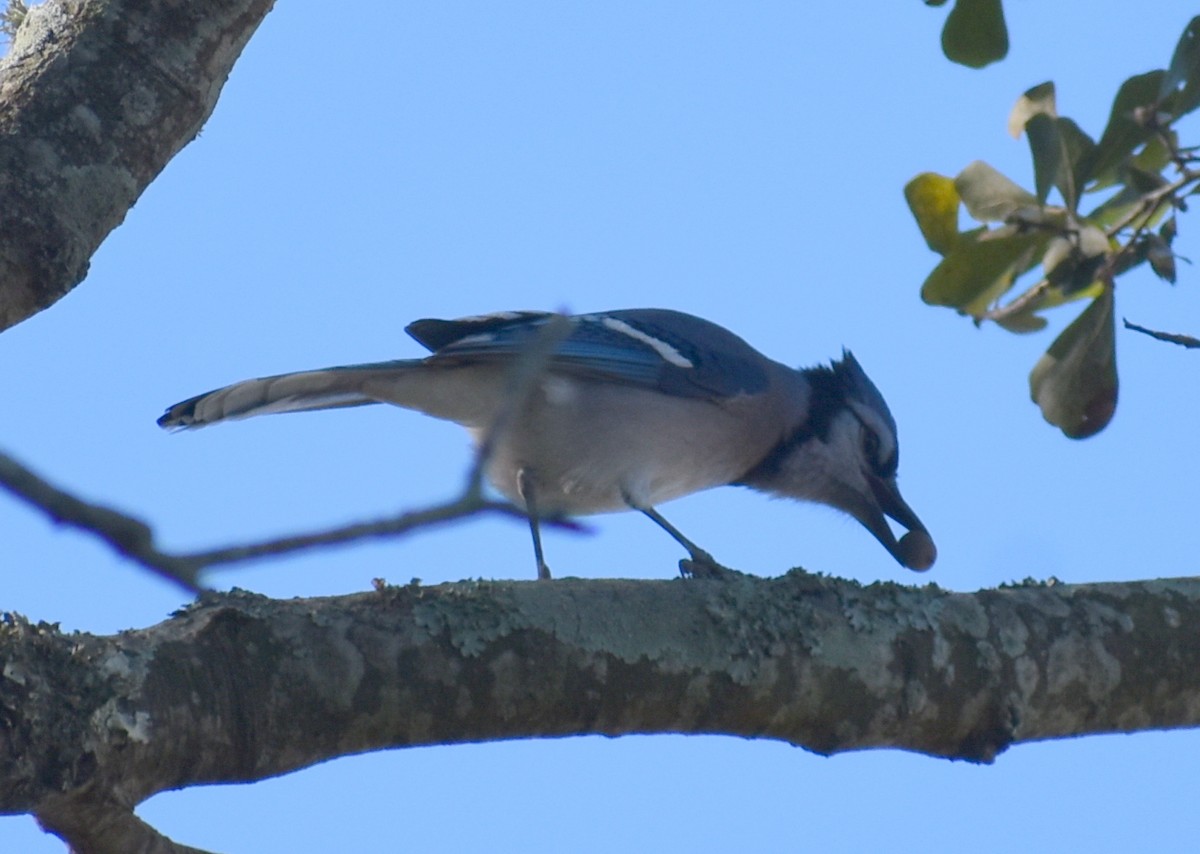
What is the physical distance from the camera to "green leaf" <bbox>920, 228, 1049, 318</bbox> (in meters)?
2.83

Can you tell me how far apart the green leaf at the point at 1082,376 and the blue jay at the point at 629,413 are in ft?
6.73

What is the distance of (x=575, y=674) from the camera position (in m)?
3.04

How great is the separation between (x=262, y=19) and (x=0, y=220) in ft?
3.26

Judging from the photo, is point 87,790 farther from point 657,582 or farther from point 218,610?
point 657,582

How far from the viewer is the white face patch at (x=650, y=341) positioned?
5945mm

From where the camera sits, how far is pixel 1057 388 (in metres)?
3.05

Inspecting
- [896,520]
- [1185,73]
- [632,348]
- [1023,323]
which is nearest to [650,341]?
[632,348]

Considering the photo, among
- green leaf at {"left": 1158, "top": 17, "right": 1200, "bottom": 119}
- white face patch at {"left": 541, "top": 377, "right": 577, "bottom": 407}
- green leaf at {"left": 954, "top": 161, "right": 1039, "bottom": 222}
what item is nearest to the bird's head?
white face patch at {"left": 541, "top": 377, "right": 577, "bottom": 407}

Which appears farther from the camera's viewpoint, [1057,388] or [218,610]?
[1057,388]

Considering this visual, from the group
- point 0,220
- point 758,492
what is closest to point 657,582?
point 0,220

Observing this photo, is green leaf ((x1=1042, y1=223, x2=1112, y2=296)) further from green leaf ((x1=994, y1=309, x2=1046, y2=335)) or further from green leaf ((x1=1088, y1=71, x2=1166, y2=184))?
green leaf ((x1=994, y1=309, x2=1046, y2=335))

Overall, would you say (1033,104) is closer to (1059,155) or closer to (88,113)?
(1059,155)

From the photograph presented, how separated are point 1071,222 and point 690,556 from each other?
2.76m

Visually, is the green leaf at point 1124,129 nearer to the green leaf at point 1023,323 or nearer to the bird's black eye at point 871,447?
the green leaf at point 1023,323
